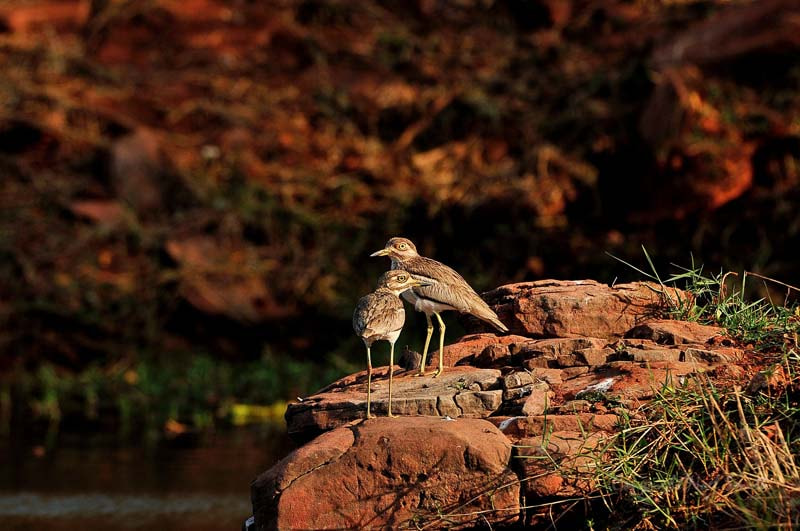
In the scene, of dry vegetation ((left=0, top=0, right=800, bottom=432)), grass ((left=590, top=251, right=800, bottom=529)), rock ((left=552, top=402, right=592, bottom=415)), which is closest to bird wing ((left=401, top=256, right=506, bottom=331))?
rock ((left=552, top=402, right=592, bottom=415))

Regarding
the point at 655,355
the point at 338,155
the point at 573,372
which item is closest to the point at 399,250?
the point at 573,372

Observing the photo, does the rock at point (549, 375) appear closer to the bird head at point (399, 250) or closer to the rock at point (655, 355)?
the rock at point (655, 355)

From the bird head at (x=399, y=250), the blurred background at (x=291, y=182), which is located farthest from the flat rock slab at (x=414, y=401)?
the blurred background at (x=291, y=182)

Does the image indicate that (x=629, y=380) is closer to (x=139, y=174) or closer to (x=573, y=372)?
(x=573, y=372)

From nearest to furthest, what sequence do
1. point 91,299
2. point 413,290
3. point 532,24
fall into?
point 413,290
point 91,299
point 532,24

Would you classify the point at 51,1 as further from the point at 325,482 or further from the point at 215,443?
the point at 325,482

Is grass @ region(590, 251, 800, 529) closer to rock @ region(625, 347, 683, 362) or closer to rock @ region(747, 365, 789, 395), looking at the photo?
rock @ region(747, 365, 789, 395)

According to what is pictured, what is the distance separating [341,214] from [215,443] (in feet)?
19.7

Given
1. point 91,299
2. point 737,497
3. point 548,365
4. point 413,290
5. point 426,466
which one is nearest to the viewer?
point 737,497

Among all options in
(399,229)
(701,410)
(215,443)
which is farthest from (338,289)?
(701,410)

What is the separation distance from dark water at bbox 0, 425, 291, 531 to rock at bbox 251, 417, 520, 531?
2745 millimetres

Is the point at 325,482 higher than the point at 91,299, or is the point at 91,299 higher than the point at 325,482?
the point at 325,482

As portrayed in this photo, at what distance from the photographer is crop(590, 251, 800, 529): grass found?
4.62 metres

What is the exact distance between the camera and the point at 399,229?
49.3 ft
